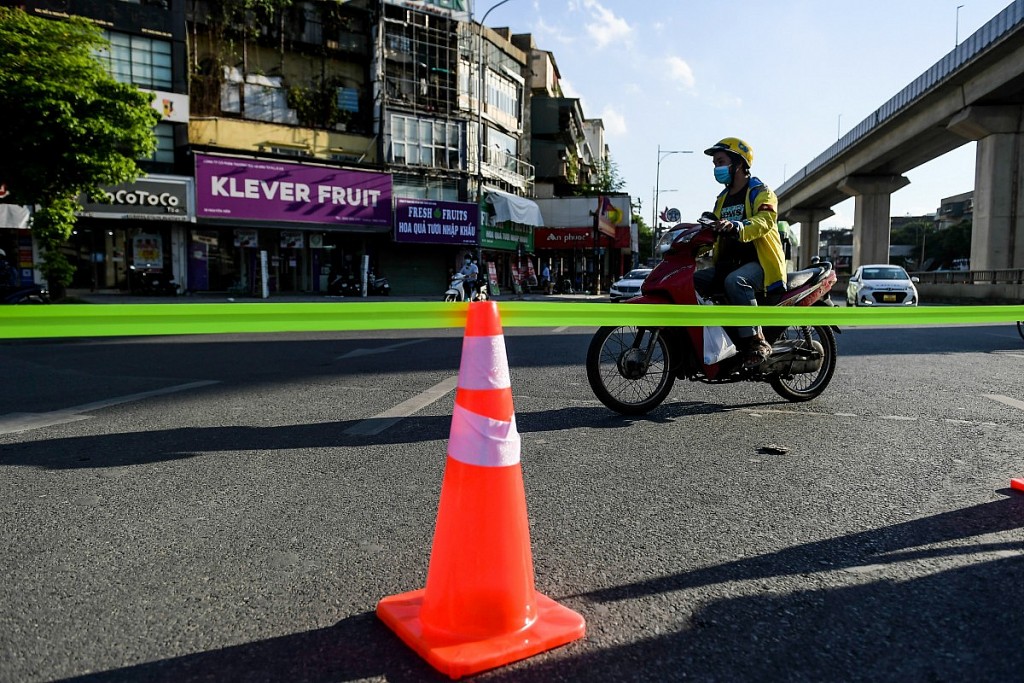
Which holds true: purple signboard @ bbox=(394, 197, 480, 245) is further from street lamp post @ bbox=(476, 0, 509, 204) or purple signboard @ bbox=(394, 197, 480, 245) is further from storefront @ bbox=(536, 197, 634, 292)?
storefront @ bbox=(536, 197, 634, 292)

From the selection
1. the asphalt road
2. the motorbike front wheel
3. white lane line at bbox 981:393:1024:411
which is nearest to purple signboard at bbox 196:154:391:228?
the asphalt road

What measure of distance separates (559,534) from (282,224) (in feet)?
103

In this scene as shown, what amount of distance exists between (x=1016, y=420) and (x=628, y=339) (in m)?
2.64

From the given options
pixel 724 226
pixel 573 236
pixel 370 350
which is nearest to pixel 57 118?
pixel 370 350

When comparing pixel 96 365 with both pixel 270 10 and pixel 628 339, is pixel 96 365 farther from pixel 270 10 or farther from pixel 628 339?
pixel 270 10

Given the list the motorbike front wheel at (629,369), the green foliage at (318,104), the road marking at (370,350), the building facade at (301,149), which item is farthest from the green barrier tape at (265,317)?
the green foliage at (318,104)

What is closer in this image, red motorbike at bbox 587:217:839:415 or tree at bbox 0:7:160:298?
red motorbike at bbox 587:217:839:415

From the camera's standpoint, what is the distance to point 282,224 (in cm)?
3216

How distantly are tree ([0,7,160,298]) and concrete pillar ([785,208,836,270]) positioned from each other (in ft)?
215

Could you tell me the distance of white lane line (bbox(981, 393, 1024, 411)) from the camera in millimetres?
5793

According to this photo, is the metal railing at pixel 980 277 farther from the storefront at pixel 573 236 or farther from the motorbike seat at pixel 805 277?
the motorbike seat at pixel 805 277

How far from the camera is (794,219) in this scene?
7750 centimetres

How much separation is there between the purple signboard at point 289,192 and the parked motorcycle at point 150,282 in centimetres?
279

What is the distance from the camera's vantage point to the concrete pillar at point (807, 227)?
74.0 meters
